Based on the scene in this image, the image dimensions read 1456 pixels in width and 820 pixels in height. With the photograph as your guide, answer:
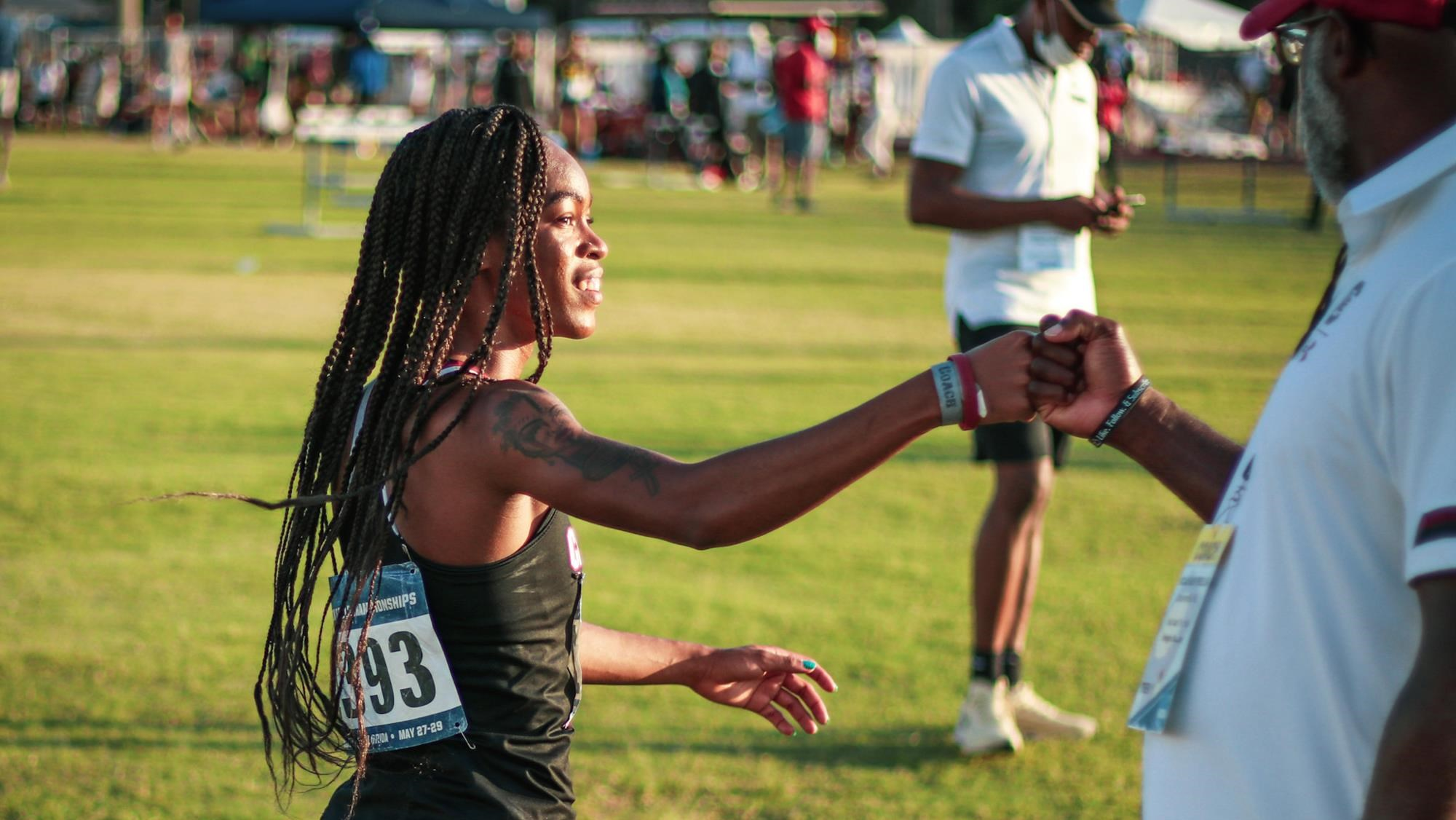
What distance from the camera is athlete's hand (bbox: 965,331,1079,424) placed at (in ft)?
7.95

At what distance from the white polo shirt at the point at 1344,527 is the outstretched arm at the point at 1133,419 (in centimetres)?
62

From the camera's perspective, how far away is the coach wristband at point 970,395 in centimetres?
236

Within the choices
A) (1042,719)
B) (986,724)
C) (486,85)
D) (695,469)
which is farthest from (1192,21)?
(486,85)

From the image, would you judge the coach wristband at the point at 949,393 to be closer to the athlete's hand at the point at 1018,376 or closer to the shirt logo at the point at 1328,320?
the athlete's hand at the point at 1018,376

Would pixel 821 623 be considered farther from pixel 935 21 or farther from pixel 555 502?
pixel 935 21

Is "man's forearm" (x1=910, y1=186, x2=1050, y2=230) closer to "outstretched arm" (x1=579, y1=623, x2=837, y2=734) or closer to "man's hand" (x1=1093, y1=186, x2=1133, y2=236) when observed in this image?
"man's hand" (x1=1093, y1=186, x2=1133, y2=236)

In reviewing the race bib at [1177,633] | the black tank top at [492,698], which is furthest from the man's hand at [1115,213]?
the race bib at [1177,633]

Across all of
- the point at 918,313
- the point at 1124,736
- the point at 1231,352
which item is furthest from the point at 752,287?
the point at 1124,736

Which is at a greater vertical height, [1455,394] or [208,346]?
[1455,394]

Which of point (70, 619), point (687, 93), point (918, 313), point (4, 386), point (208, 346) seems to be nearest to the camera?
point (70, 619)

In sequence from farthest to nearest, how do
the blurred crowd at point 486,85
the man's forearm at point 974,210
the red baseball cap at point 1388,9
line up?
the blurred crowd at point 486,85
the man's forearm at point 974,210
the red baseball cap at point 1388,9

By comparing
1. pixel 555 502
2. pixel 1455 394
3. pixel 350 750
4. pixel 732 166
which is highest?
pixel 1455 394

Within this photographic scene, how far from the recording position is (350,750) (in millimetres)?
2625

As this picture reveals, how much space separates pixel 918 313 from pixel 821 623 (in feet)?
27.9
